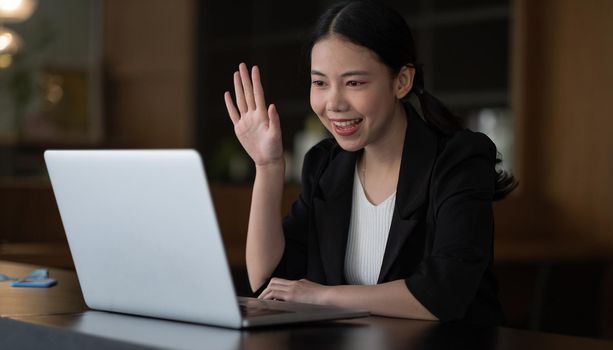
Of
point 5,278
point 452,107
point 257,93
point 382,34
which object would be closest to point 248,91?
point 257,93

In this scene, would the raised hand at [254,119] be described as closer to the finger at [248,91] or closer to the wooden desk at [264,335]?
the finger at [248,91]

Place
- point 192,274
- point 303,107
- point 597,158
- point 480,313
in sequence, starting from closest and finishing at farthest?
point 192,274
point 480,313
point 597,158
point 303,107

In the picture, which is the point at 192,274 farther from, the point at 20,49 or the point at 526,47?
the point at 20,49

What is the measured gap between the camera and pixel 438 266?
1735 mm

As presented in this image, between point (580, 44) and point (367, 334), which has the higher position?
point (580, 44)

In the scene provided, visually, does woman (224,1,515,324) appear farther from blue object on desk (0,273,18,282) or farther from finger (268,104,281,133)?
blue object on desk (0,273,18,282)

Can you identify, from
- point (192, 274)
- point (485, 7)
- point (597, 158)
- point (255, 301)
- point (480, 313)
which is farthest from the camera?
point (485, 7)

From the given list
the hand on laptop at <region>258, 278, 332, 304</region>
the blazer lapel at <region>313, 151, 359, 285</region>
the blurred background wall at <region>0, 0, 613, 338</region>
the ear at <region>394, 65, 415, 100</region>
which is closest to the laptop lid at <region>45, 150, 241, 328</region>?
the hand on laptop at <region>258, 278, 332, 304</region>

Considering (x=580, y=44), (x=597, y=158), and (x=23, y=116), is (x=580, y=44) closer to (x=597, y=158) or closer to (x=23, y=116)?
(x=597, y=158)

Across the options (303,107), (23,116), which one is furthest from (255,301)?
(23,116)

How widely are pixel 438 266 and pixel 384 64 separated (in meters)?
0.42

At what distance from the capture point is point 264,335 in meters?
1.39

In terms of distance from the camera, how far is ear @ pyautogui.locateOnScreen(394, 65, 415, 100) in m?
2.00

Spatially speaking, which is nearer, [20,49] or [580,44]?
[580,44]
